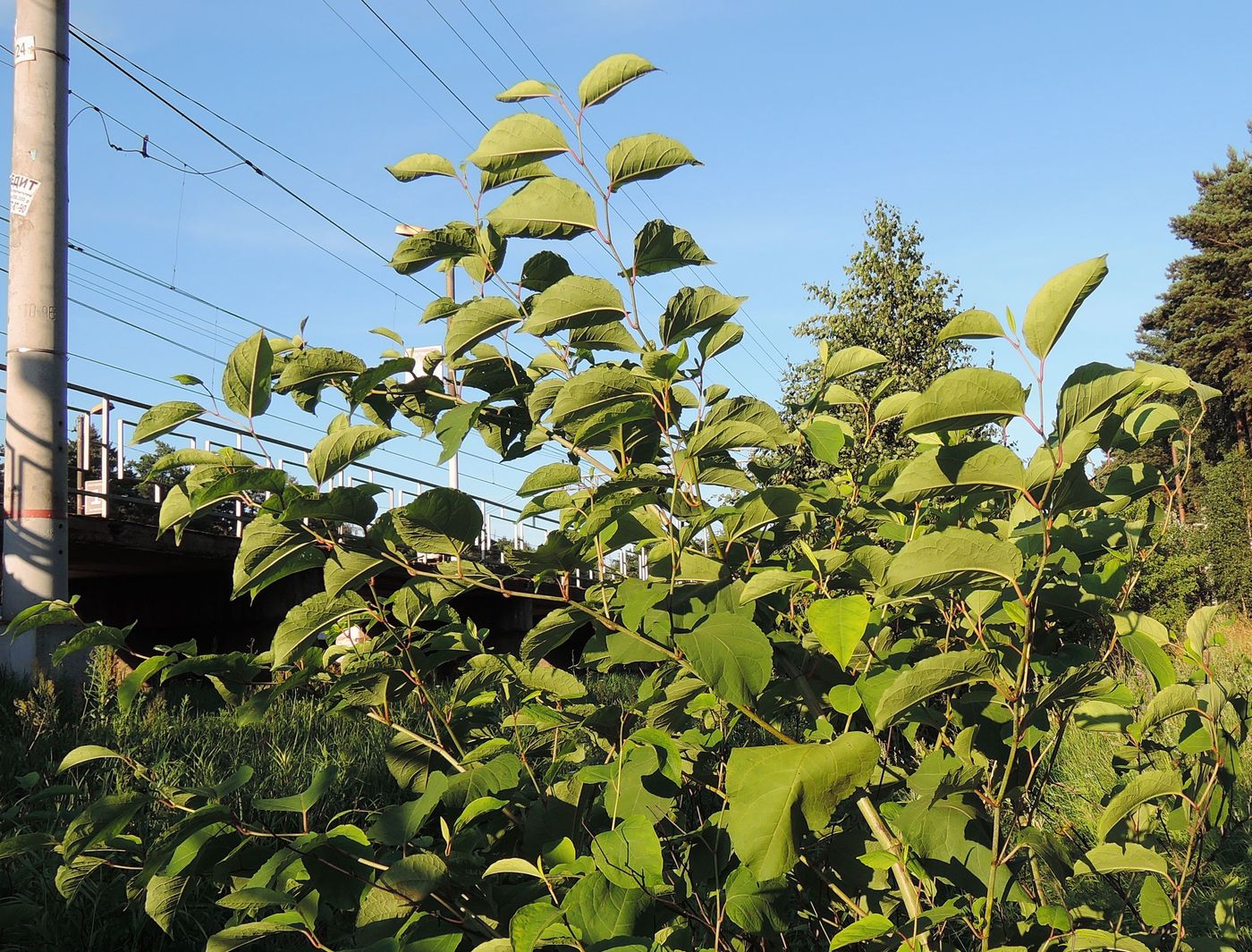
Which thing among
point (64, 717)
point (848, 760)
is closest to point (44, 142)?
point (64, 717)

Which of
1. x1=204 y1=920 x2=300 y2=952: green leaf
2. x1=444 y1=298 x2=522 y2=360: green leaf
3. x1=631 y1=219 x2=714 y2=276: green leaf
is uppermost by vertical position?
x1=631 y1=219 x2=714 y2=276: green leaf

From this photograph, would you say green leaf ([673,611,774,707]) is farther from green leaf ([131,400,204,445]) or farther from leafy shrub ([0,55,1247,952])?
green leaf ([131,400,204,445])

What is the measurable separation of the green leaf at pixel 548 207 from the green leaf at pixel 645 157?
0.22ft

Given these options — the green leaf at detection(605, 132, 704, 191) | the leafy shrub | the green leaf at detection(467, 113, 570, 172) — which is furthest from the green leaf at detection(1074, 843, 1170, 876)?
the green leaf at detection(467, 113, 570, 172)

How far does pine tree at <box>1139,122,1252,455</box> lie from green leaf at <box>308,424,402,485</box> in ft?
126

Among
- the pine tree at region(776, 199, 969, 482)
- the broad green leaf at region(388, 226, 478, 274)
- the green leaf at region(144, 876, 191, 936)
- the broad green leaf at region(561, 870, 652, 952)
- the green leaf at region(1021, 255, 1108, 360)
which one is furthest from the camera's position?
the pine tree at region(776, 199, 969, 482)

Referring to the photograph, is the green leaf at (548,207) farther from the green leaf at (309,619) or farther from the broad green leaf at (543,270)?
the green leaf at (309,619)

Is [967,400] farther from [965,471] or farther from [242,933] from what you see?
[242,933]

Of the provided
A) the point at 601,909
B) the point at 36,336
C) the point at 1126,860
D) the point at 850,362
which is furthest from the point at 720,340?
the point at 36,336

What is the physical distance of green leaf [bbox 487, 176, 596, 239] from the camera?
1227 millimetres

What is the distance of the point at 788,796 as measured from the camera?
0.96m

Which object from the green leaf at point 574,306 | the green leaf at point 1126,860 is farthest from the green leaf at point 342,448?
the green leaf at point 1126,860

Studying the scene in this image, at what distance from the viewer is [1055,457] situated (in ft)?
3.13

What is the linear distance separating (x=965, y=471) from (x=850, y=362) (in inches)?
23.3
